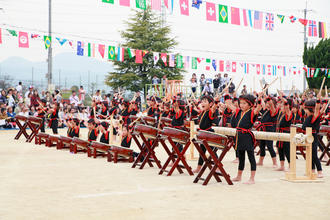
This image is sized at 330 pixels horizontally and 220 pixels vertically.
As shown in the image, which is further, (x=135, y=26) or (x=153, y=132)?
(x=135, y=26)

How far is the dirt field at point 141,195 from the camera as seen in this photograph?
518 cm

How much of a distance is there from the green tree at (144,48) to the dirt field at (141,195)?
30167 millimetres

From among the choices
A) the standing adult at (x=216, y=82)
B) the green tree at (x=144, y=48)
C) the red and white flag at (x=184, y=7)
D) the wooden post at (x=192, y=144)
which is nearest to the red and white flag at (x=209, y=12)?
the red and white flag at (x=184, y=7)

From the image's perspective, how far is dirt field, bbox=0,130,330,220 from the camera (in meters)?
5.18

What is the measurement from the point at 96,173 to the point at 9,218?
3.39 meters

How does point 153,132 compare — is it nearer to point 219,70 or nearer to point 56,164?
point 56,164

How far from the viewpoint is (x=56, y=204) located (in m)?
5.61

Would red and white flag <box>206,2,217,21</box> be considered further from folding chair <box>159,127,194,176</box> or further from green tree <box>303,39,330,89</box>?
green tree <box>303,39,330,89</box>

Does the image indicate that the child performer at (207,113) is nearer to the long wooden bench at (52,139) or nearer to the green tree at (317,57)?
the long wooden bench at (52,139)

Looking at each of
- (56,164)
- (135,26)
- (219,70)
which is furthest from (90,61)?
(56,164)

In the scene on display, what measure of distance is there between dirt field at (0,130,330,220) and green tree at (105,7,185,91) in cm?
3017

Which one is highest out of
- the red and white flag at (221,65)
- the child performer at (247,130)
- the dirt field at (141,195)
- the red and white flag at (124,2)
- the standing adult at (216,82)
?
the red and white flag at (124,2)

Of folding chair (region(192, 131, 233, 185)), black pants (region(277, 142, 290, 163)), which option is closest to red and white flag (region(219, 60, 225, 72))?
black pants (region(277, 142, 290, 163))

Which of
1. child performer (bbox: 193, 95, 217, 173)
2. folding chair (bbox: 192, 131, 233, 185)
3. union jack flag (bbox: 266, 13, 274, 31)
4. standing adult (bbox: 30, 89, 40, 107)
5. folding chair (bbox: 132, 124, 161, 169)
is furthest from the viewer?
standing adult (bbox: 30, 89, 40, 107)
